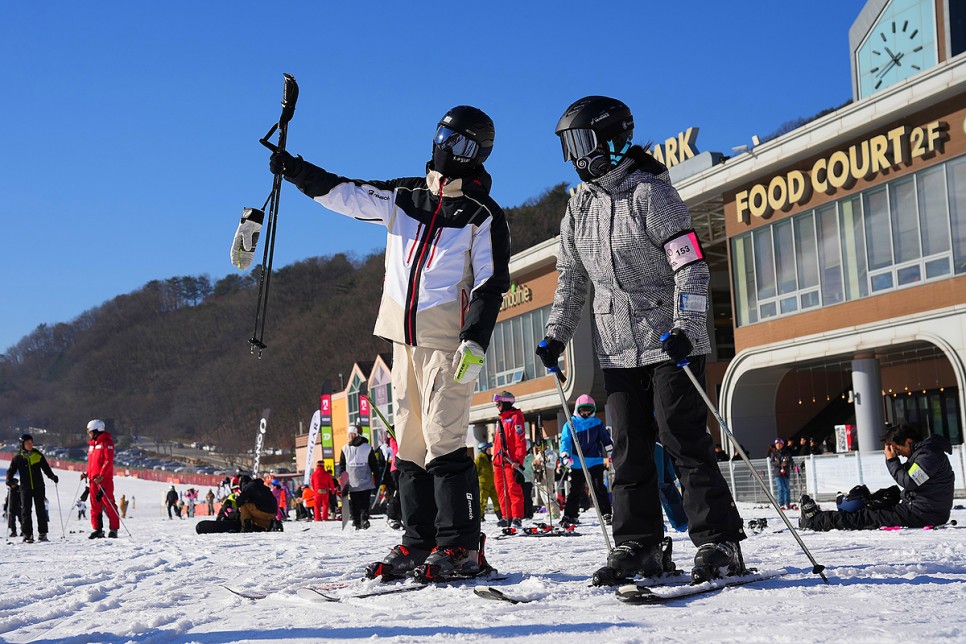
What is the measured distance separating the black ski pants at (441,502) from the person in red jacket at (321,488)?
15.8 meters

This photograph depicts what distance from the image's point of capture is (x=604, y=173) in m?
4.44

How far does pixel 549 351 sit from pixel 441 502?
Answer: 89 cm

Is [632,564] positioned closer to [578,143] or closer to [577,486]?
[578,143]

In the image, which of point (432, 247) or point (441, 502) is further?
point (432, 247)

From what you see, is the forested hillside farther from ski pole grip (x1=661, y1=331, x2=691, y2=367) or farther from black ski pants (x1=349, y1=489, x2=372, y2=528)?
ski pole grip (x1=661, y1=331, x2=691, y2=367)

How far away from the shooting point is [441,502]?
4.80m

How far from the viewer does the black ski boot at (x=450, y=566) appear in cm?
452

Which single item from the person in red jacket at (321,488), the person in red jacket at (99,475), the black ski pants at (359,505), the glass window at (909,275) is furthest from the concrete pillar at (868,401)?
the person in red jacket at (99,475)

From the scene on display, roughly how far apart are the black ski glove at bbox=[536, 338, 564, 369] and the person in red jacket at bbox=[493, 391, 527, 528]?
7.53 m

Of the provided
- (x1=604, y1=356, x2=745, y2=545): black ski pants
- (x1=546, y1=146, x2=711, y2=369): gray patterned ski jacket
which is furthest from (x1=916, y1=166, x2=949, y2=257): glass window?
(x1=604, y1=356, x2=745, y2=545): black ski pants

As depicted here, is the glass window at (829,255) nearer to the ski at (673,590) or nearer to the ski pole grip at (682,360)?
the ski pole grip at (682,360)

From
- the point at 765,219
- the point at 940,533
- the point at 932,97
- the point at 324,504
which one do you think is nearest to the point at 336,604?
the point at 940,533

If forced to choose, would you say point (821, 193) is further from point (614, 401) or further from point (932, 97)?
point (614, 401)

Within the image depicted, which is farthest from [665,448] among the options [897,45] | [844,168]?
[897,45]
